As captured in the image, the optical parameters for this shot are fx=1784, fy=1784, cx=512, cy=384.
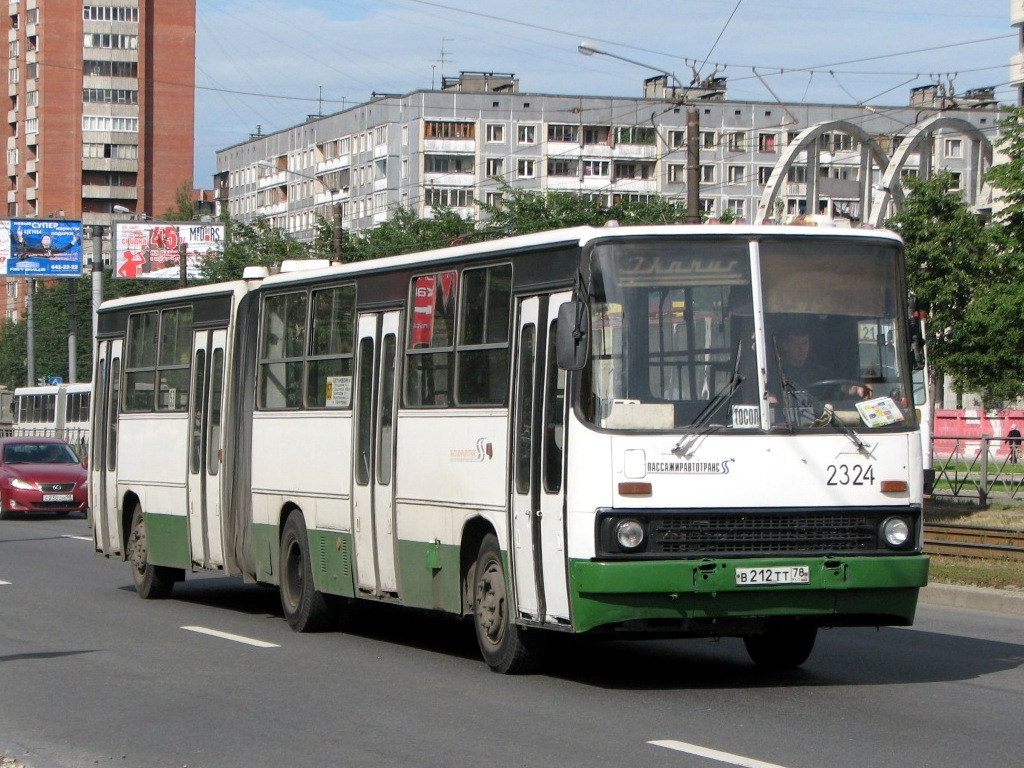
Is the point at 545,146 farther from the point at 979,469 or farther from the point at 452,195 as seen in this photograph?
the point at 979,469

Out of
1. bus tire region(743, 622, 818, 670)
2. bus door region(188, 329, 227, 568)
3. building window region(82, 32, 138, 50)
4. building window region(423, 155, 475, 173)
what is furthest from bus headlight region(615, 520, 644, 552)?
building window region(82, 32, 138, 50)

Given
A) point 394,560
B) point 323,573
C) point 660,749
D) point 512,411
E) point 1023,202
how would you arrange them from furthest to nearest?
point 1023,202 → point 323,573 → point 394,560 → point 512,411 → point 660,749

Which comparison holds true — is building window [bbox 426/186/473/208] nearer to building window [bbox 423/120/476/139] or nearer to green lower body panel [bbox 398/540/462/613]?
building window [bbox 423/120/476/139]

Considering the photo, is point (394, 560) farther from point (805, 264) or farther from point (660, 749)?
point (660, 749)

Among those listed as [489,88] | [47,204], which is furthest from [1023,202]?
[47,204]

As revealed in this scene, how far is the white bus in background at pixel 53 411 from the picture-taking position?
63.2 m

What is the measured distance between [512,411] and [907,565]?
2554 millimetres

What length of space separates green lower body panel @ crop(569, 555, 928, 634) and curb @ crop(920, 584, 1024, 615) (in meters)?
6.09

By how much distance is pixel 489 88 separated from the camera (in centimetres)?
12200

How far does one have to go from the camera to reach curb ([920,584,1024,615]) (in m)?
16.0

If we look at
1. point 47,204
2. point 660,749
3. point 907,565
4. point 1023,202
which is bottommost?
point 660,749

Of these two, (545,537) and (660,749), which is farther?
(545,537)

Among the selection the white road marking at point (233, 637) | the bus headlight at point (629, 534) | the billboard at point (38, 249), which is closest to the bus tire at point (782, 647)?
the bus headlight at point (629, 534)

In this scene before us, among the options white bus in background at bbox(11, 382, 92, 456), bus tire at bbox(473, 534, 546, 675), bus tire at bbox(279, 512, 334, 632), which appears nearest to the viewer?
bus tire at bbox(473, 534, 546, 675)
